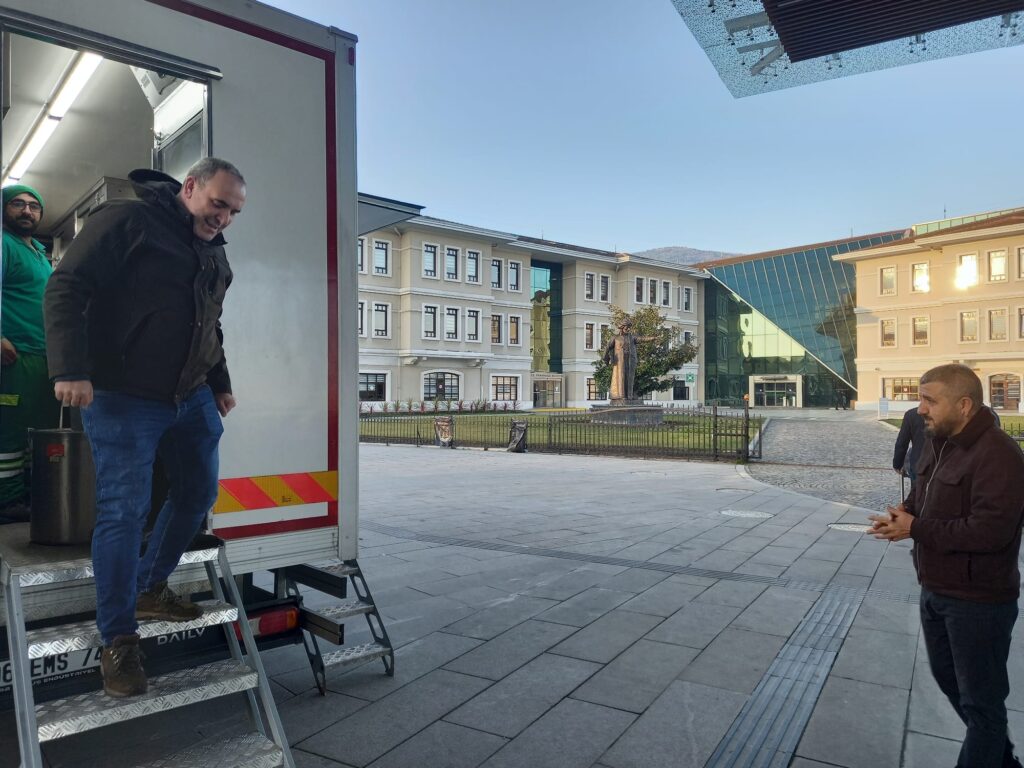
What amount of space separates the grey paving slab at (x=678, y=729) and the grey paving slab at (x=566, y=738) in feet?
0.25

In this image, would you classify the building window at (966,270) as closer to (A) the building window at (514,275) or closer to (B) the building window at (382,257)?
(A) the building window at (514,275)

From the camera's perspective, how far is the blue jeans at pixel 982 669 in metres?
2.61

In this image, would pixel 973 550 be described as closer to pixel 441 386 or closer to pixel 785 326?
pixel 441 386

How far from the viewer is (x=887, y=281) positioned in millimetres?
53719

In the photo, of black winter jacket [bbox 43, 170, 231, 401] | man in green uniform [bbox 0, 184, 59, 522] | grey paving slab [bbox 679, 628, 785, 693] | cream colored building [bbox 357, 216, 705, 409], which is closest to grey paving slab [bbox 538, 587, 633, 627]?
grey paving slab [bbox 679, 628, 785, 693]

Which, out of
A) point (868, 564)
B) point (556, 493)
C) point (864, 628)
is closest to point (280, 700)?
point (864, 628)

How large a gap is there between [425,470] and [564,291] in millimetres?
45625

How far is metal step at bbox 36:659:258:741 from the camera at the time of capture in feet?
7.75

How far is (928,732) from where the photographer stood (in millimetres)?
3525

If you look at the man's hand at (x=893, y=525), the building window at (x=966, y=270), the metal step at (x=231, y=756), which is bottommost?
the metal step at (x=231, y=756)

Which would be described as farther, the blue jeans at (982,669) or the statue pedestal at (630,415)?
the statue pedestal at (630,415)

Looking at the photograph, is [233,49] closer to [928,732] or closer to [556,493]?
[928,732]

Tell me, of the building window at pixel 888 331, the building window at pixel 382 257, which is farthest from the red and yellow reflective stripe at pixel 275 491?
the building window at pixel 888 331

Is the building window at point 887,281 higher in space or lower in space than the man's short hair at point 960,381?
higher
